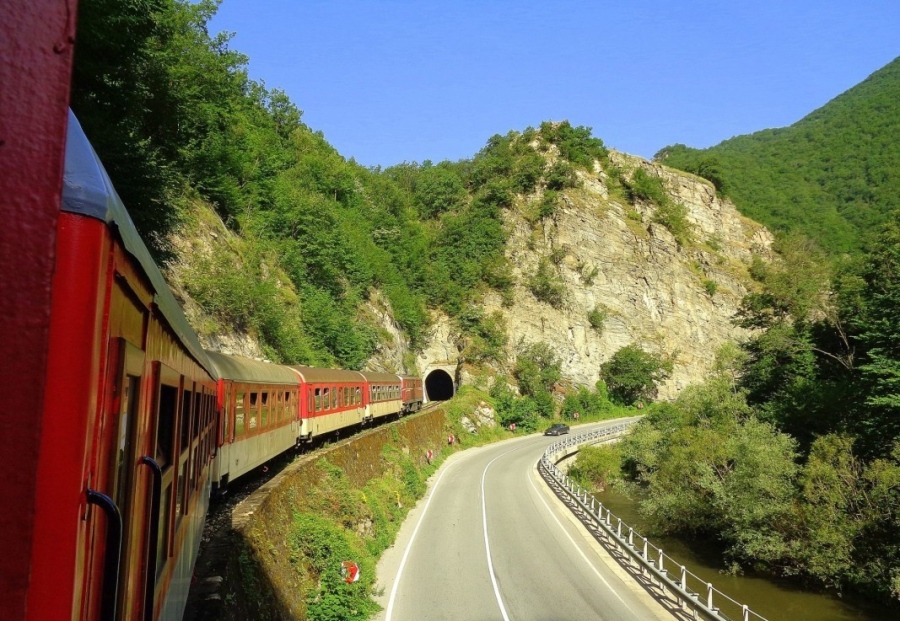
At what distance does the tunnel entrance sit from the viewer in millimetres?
69750

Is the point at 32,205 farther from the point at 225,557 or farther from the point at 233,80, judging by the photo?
the point at 233,80

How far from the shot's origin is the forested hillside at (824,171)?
98.2 metres

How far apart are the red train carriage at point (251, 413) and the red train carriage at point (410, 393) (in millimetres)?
21148

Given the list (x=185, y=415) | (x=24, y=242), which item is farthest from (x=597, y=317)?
(x=24, y=242)

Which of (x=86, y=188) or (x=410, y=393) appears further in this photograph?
(x=410, y=393)

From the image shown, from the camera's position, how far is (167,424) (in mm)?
4156

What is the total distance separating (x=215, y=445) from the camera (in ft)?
34.3

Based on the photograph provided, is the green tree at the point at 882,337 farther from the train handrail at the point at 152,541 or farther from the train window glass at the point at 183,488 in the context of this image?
the train handrail at the point at 152,541

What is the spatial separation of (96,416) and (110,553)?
0.40 m

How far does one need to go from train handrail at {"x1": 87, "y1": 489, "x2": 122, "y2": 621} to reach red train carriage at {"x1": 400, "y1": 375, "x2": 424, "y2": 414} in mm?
37984

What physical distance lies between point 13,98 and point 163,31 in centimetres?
2816

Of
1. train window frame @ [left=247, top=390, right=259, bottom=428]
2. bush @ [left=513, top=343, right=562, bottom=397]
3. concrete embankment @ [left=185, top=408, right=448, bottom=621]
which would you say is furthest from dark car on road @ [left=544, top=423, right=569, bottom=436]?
train window frame @ [left=247, top=390, right=259, bottom=428]

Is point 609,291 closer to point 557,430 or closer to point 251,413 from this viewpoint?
point 557,430

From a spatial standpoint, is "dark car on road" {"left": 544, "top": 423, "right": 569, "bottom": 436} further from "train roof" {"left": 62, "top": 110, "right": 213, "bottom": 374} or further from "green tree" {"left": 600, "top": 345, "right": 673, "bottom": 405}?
"train roof" {"left": 62, "top": 110, "right": 213, "bottom": 374}
